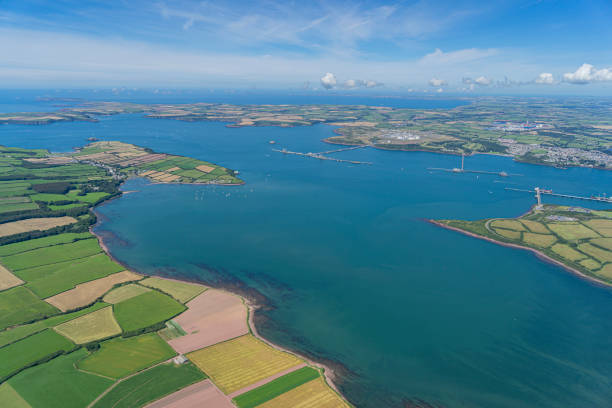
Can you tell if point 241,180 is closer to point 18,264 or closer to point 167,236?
point 167,236

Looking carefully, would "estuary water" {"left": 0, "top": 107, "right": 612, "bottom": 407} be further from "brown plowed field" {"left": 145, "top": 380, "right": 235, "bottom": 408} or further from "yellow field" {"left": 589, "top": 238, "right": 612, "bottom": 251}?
"yellow field" {"left": 589, "top": 238, "right": 612, "bottom": 251}

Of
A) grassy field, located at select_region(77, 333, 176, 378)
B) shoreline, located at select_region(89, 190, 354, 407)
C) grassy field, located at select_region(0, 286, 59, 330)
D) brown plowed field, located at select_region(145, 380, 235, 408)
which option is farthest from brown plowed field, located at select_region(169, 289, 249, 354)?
grassy field, located at select_region(0, 286, 59, 330)

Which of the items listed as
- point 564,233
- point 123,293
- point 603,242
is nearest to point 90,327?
point 123,293

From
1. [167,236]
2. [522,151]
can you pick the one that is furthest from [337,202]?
[522,151]

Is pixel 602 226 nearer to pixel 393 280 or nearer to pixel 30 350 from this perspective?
pixel 393 280

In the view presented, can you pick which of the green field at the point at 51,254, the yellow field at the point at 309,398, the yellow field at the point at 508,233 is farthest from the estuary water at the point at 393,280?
the yellow field at the point at 508,233

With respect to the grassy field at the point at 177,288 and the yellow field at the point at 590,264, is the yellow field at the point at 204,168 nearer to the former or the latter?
the grassy field at the point at 177,288
